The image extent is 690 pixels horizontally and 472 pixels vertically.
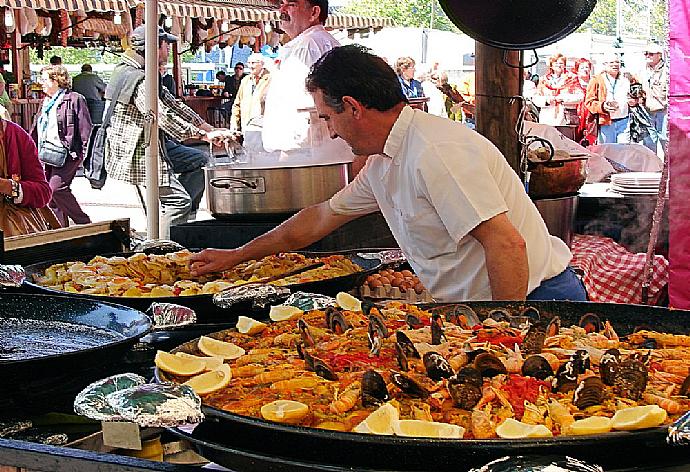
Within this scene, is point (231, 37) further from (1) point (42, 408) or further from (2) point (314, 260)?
(1) point (42, 408)

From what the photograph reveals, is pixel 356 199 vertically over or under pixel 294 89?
under

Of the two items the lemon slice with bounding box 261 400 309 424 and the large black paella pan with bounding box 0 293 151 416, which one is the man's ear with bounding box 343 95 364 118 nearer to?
the large black paella pan with bounding box 0 293 151 416

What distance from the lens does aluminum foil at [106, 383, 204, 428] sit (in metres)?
1.50

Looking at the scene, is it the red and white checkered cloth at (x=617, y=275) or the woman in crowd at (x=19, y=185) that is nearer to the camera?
the red and white checkered cloth at (x=617, y=275)

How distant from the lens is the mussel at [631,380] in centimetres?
165

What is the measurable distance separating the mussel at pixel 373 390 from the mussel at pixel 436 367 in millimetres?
121

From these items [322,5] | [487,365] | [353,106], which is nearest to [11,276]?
[353,106]

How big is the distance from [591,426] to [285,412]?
18.4 inches

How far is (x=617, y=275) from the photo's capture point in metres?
5.11

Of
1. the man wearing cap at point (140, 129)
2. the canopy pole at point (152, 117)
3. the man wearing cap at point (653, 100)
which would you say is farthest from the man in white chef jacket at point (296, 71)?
the man wearing cap at point (653, 100)

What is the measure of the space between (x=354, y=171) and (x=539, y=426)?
3.33m

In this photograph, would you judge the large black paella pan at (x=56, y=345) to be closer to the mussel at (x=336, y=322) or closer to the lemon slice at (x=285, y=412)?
the mussel at (x=336, y=322)

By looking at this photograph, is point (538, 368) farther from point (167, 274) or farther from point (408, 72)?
point (408, 72)

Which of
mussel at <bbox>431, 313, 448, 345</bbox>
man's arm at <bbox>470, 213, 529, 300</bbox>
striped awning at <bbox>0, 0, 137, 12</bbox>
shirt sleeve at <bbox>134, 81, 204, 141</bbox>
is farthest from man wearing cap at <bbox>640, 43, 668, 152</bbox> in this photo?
mussel at <bbox>431, 313, 448, 345</bbox>
